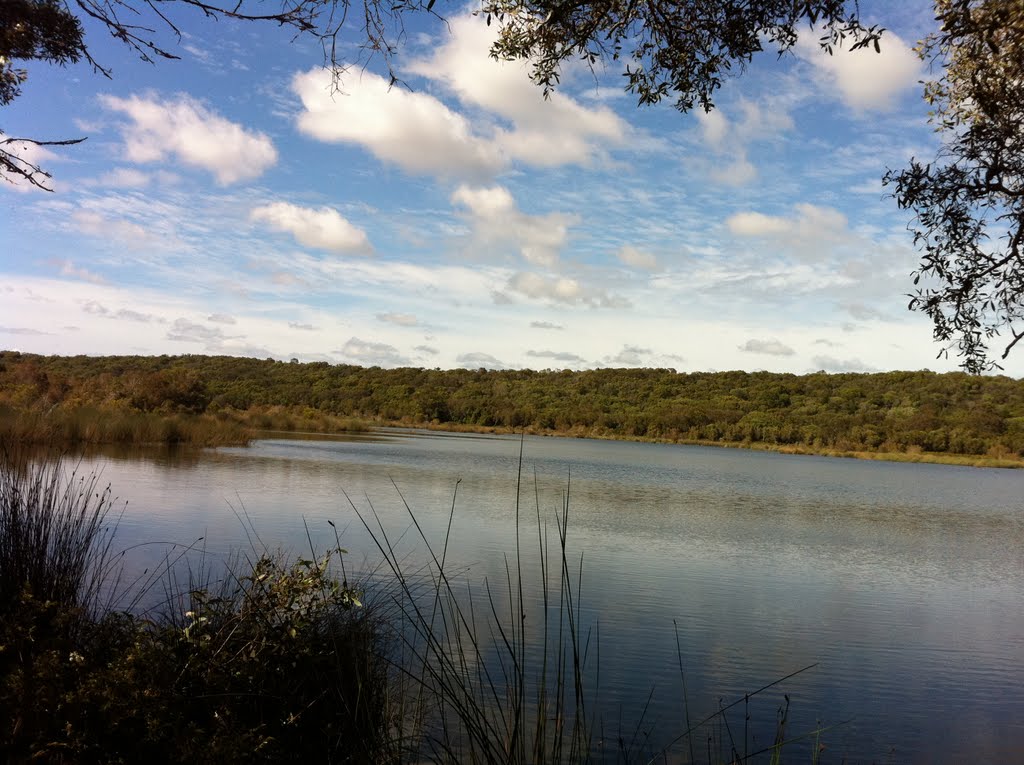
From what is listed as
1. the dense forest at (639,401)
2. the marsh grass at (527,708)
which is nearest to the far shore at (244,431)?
the dense forest at (639,401)

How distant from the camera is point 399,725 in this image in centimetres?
371

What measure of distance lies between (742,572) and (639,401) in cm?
5602

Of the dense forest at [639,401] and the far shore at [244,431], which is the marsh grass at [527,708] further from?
the dense forest at [639,401]

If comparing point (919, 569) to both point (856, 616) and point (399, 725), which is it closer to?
point (856, 616)

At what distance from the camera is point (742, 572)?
9711 mm

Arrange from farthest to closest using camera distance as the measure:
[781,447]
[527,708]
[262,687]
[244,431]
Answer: [781,447], [244,431], [527,708], [262,687]

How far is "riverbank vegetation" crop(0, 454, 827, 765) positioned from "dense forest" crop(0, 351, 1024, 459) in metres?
32.5

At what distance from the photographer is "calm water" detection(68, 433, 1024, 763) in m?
5.17

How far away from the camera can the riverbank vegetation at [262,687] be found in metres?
3.04

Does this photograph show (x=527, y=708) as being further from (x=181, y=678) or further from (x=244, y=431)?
(x=244, y=431)

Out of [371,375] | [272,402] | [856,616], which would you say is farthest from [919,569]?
[371,375]

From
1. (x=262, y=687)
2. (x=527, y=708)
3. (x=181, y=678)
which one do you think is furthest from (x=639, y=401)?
(x=181, y=678)

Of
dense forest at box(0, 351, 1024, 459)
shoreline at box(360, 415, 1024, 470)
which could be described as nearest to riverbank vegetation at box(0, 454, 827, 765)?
dense forest at box(0, 351, 1024, 459)

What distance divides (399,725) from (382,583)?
315 centimetres
